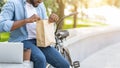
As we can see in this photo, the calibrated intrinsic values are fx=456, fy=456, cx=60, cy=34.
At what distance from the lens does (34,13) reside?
187 inches

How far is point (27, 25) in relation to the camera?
4684 mm

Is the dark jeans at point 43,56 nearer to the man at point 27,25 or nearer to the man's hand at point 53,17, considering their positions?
the man at point 27,25

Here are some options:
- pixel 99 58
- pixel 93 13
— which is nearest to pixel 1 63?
pixel 99 58

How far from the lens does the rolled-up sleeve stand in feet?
14.5

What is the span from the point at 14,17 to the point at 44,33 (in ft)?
1.13

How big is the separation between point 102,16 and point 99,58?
16.7m

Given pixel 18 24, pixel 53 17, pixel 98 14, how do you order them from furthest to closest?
pixel 98 14 < pixel 53 17 < pixel 18 24

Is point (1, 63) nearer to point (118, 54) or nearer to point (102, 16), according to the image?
point (118, 54)

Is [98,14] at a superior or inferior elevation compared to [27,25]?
inferior

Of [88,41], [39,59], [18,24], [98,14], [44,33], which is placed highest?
[18,24]

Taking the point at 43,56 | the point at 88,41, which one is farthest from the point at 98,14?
the point at 43,56

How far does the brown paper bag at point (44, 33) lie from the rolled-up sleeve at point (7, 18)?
297 mm

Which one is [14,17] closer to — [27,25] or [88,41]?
[27,25]

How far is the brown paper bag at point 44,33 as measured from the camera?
4.62m
